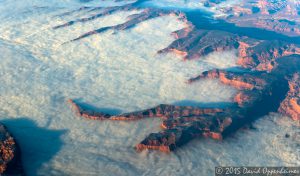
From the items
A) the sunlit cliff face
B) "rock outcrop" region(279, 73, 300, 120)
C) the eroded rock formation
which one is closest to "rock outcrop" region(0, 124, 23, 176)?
the sunlit cliff face

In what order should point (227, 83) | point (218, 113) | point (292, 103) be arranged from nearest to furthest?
1. point (218, 113)
2. point (292, 103)
3. point (227, 83)

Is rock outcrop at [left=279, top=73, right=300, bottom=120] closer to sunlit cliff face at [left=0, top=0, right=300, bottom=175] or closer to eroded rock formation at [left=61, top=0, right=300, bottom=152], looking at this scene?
eroded rock formation at [left=61, top=0, right=300, bottom=152]

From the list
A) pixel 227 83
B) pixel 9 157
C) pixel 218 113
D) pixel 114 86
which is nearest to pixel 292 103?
pixel 227 83

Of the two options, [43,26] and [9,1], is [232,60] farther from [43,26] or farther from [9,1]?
[9,1]

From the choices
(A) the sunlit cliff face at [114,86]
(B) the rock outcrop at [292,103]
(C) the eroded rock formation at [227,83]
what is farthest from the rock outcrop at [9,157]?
(B) the rock outcrop at [292,103]

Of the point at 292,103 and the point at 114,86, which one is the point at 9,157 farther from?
the point at 292,103

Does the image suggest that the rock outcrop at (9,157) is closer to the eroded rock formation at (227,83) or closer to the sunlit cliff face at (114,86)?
the sunlit cliff face at (114,86)

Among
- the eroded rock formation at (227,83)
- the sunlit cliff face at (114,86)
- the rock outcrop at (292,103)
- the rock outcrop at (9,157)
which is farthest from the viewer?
the rock outcrop at (292,103)

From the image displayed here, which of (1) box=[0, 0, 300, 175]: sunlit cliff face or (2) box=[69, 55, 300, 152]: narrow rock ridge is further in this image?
(2) box=[69, 55, 300, 152]: narrow rock ridge
